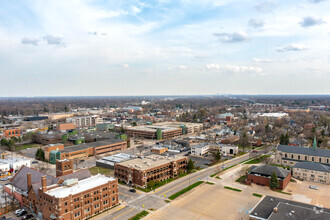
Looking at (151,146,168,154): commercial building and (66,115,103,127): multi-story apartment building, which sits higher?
(66,115,103,127): multi-story apartment building

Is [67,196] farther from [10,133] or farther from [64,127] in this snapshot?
[64,127]

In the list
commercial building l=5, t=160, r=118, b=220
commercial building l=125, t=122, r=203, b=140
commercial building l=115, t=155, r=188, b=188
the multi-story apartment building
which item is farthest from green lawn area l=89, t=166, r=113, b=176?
the multi-story apartment building

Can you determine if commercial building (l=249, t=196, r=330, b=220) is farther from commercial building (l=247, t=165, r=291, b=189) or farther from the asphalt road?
the asphalt road

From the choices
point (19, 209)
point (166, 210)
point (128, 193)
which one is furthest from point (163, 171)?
point (19, 209)

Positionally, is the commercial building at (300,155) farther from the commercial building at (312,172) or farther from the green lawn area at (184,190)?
the green lawn area at (184,190)

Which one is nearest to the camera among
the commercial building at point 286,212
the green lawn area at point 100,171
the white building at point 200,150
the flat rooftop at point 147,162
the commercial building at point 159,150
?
the commercial building at point 286,212

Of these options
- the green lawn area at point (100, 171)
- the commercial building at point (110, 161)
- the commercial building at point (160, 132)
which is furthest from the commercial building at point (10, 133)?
the green lawn area at point (100, 171)
